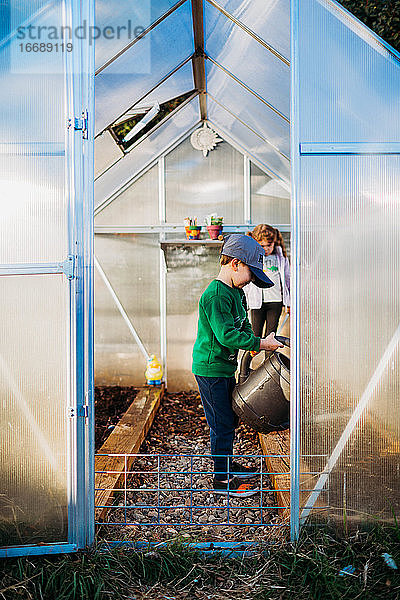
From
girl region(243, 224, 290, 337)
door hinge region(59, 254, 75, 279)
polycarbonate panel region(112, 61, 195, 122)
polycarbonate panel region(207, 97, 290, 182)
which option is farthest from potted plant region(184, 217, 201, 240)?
door hinge region(59, 254, 75, 279)

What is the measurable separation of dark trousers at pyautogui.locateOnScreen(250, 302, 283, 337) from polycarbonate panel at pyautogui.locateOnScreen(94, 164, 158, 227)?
5.07ft

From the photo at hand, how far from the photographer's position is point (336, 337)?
3.10 meters

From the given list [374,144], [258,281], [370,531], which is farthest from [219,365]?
[374,144]

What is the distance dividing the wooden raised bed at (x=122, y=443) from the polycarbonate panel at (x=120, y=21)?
93.9 inches

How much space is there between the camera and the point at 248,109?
5.39 m

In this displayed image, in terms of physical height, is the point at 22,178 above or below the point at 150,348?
above

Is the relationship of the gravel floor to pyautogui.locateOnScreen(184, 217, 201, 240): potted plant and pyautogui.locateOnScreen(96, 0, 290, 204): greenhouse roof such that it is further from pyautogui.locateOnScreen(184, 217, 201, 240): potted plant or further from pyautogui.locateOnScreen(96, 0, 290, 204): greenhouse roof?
pyautogui.locateOnScreen(96, 0, 290, 204): greenhouse roof

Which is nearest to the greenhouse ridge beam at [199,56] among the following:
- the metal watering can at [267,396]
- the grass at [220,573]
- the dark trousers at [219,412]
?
the metal watering can at [267,396]

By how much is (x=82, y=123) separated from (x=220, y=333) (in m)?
1.42

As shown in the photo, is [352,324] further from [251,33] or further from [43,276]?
[251,33]

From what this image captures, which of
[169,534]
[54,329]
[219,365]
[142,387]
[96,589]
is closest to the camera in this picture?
[96,589]

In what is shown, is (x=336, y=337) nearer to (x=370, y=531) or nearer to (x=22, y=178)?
(x=370, y=531)

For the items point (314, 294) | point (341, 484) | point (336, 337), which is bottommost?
point (341, 484)

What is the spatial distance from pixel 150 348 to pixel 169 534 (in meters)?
3.86
